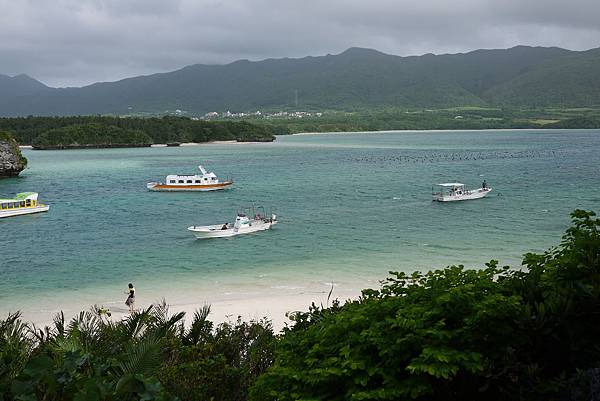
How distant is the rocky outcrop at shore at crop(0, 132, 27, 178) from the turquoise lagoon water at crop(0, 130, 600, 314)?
3.76m

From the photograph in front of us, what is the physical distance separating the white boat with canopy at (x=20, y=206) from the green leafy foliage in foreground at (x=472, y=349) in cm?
5121

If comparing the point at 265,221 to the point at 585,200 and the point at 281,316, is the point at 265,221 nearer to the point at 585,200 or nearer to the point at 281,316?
the point at 281,316

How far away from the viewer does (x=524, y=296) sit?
7918mm

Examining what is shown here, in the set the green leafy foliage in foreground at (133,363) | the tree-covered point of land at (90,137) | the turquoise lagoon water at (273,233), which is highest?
the tree-covered point of land at (90,137)

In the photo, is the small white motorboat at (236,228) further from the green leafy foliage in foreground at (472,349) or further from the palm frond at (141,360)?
the green leafy foliage in foreground at (472,349)

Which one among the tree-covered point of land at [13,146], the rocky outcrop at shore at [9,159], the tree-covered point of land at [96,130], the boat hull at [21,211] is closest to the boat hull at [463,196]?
the boat hull at [21,211]

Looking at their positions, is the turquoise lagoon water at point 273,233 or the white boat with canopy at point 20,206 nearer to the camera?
the turquoise lagoon water at point 273,233

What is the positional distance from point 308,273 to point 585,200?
37.5 meters

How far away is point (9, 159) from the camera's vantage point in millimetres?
89562

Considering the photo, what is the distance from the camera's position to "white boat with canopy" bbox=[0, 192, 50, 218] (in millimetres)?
52803

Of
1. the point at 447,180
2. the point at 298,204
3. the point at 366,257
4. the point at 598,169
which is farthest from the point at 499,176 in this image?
the point at 366,257

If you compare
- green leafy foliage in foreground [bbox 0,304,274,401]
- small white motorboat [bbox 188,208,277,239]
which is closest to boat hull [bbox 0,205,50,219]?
small white motorboat [bbox 188,208,277,239]

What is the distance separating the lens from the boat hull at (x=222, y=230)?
40125 mm

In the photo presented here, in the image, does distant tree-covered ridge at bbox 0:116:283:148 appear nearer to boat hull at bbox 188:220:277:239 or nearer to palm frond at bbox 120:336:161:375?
boat hull at bbox 188:220:277:239
